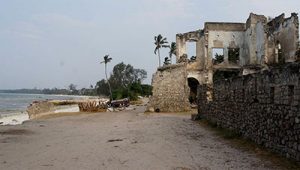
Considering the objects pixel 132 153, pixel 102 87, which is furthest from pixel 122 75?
pixel 132 153

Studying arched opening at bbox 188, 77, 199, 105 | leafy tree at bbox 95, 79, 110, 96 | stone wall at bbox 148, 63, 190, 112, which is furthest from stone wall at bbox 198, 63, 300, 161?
leafy tree at bbox 95, 79, 110, 96

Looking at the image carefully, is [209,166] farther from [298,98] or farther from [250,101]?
[250,101]

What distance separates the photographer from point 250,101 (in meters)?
14.0

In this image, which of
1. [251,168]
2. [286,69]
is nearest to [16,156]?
[251,168]

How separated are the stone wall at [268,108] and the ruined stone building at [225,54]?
14.8 metres

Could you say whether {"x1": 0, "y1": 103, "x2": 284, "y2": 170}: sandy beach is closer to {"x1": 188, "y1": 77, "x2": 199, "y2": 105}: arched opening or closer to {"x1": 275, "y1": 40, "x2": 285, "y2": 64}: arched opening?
{"x1": 275, "y1": 40, "x2": 285, "y2": 64}: arched opening

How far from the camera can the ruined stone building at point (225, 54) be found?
32938mm

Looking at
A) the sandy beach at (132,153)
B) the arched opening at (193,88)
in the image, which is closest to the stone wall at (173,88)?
the arched opening at (193,88)

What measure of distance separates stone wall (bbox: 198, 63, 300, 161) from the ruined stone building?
14841 mm

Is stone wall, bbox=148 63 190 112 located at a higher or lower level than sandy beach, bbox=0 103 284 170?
higher

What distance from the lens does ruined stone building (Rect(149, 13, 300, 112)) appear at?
32938 mm

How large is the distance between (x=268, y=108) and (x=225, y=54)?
27.3 metres

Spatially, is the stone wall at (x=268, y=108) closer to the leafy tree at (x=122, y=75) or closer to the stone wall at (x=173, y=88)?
the stone wall at (x=173, y=88)

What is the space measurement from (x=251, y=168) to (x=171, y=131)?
8.68 m
